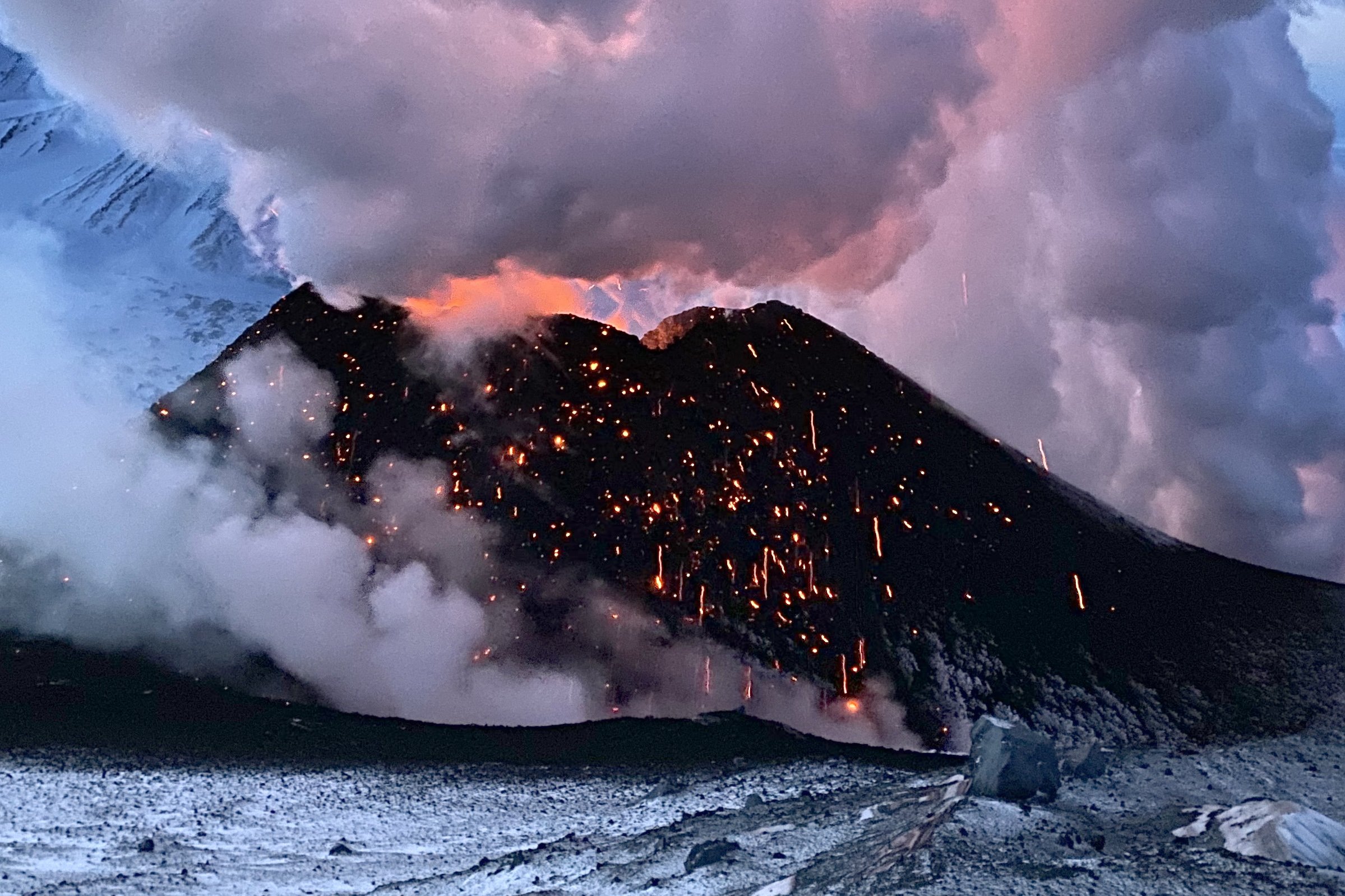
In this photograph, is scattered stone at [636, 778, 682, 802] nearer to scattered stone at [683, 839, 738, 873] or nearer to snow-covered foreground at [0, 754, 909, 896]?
snow-covered foreground at [0, 754, 909, 896]

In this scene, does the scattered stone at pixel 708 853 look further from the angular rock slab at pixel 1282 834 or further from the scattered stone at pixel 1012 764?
the angular rock slab at pixel 1282 834

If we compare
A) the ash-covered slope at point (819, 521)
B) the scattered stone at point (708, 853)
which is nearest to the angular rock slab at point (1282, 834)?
the scattered stone at point (708, 853)

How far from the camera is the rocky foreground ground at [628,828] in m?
19.4

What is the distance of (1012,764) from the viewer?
23.2 meters

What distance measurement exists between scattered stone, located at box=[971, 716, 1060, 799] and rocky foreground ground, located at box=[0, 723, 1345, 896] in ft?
1.90

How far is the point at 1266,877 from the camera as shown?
17.8 m

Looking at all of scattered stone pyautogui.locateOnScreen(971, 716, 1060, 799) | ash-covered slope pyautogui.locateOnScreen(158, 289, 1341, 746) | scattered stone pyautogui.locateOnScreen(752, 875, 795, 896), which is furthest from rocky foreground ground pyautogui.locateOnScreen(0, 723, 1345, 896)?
ash-covered slope pyautogui.locateOnScreen(158, 289, 1341, 746)

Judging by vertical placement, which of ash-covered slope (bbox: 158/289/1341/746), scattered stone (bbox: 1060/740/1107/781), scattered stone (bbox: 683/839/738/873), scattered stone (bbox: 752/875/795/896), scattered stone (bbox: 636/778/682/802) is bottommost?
scattered stone (bbox: 752/875/795/896)

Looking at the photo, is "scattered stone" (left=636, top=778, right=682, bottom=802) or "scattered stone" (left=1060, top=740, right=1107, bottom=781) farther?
"scattered stone" (left=636, top=778, right=682, bottom=802)

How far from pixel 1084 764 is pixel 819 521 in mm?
31227

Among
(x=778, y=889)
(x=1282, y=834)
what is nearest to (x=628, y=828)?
(x=778, y=889)

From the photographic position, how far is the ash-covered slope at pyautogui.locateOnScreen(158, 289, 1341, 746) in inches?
1927

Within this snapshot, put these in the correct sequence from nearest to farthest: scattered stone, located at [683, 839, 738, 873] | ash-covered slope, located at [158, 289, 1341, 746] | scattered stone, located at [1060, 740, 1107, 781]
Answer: scattered stone, located at [683, 839, 738, 873], scattered stone, located at [1060, 740, 1107, 781], ash-covered slope, located at [158, 289, 1341, 746]

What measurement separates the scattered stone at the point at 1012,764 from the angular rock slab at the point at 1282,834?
11.3 feet
